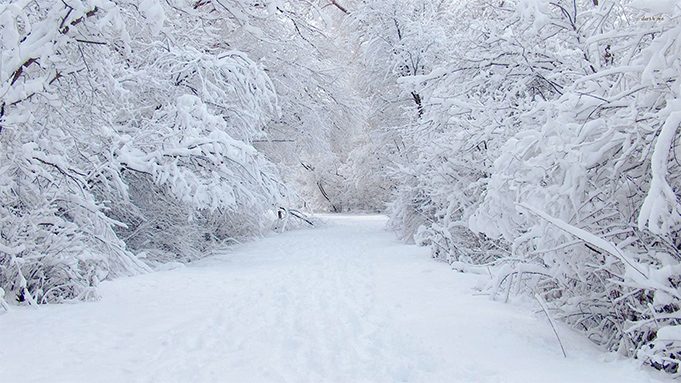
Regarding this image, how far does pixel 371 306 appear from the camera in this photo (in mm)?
6199

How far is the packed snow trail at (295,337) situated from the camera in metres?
3.85

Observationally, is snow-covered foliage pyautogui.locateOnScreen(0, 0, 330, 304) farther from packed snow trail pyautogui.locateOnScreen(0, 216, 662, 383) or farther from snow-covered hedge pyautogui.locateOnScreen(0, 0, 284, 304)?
packed snow trail pyautogui.locateOnScreen(0, 216, 662, 383)

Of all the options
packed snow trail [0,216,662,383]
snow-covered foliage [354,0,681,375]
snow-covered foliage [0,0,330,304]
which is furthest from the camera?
snow-covered foliage [0,0,330,304]

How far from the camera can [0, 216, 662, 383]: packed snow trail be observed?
12.6 feet

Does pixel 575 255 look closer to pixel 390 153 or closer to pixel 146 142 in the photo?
pixel 146 142

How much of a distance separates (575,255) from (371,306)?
2540mm

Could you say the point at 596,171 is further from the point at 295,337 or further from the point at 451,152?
the point at 451,152

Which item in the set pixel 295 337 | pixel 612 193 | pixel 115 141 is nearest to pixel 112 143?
pixel 115 141

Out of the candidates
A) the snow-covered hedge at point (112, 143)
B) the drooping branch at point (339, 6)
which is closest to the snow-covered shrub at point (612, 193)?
the snow-covered hedge at point (112, 143)

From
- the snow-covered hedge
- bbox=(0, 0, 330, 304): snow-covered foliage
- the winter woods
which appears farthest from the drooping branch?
the winter woods

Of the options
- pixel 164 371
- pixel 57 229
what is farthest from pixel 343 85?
pixel 164 371

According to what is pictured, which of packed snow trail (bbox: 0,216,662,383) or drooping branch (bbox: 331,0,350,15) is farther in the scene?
drooping branch (bbox: 331,0,350,15)

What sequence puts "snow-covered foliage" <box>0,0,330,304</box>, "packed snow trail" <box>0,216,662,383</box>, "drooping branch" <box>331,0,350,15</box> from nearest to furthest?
"packed snow trail" <box>0,216,662,383</box> < "snow-covered foliage" <box>0,0,330,304</box> < "drooping branch" <box>331,0,350,15</box>

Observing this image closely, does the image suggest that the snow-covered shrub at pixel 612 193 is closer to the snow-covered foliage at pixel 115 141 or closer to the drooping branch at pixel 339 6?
the snow-covered foliage at pixel 115 141
